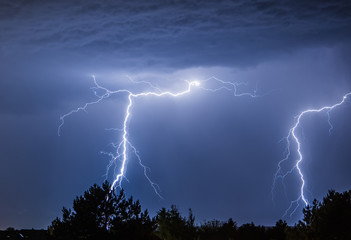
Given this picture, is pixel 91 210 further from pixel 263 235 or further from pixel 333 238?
pixel 333 238

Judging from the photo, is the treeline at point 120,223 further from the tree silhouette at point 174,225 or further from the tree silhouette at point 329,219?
the tree silhouette at point 329,219

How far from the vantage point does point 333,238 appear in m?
10.4

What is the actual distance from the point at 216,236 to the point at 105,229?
5148 mm

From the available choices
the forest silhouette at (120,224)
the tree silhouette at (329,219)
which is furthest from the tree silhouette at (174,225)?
the tree silhouette at (329,219)

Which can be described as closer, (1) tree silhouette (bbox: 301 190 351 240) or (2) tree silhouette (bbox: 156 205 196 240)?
(1) tree silhouette (bbox: 301 190 351 240)

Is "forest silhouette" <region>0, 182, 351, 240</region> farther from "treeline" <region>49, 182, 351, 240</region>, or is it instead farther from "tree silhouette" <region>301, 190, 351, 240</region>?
"tree silhouette" <region>301, 190, 351, 240</region>

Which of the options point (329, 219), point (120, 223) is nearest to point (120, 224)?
point (120, 223)

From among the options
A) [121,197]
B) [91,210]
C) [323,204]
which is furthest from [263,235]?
[91,210]

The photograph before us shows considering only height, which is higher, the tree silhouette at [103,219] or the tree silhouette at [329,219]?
the tree silhouette at [103,219]

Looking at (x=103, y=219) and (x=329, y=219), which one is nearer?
(x=329, y=219)

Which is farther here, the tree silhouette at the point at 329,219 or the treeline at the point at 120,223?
the treeline at the point at 120,223

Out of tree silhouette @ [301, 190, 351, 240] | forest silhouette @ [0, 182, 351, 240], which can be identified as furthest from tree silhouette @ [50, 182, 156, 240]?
tree silhouette @ [301, 190, 351, 240]

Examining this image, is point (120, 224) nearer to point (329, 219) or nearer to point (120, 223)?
point (120, 223)

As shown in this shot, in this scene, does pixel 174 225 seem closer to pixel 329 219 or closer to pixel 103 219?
pixel 103 219
